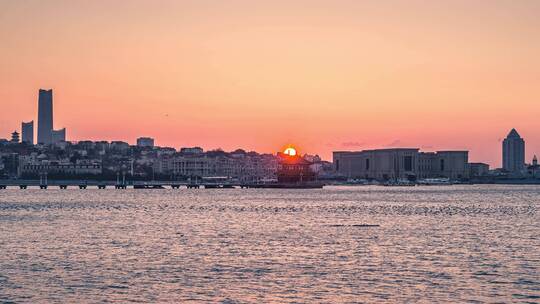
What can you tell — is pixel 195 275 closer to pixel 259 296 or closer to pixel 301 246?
pixel 259 296

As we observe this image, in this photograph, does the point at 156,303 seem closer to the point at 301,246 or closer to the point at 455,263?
the point at 455,263

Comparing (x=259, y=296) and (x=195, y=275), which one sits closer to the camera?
(x=259, y=296)

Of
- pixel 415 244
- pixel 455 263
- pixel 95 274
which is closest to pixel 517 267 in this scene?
pixel 455 263

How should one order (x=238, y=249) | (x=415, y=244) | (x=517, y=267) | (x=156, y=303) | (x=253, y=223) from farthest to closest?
(x=253, y=223) → (x=415, y=244) → (x=238, y=249) → (x=517, y=267) → (x=156, y=303)

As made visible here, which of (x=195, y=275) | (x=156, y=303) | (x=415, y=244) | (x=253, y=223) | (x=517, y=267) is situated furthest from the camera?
(x=253, y=223)

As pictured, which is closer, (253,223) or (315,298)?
(315,298)

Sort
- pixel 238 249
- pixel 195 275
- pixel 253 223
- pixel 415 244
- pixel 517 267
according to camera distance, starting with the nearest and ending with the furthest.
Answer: pixel 195 275, pixel 517 267, pixel 238 249, pixel 415 244, pixel 253 223

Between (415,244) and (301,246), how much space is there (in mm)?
7853

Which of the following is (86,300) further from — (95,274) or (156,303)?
(95,274)

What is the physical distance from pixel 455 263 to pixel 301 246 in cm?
1244

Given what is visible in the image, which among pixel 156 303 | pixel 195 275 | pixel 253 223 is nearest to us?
pixel 156 303

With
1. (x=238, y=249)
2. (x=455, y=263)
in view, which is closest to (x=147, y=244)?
(x=238, y=249)

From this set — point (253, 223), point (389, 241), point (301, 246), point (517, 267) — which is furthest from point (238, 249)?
point (253, 223)

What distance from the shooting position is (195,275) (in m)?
41.3
